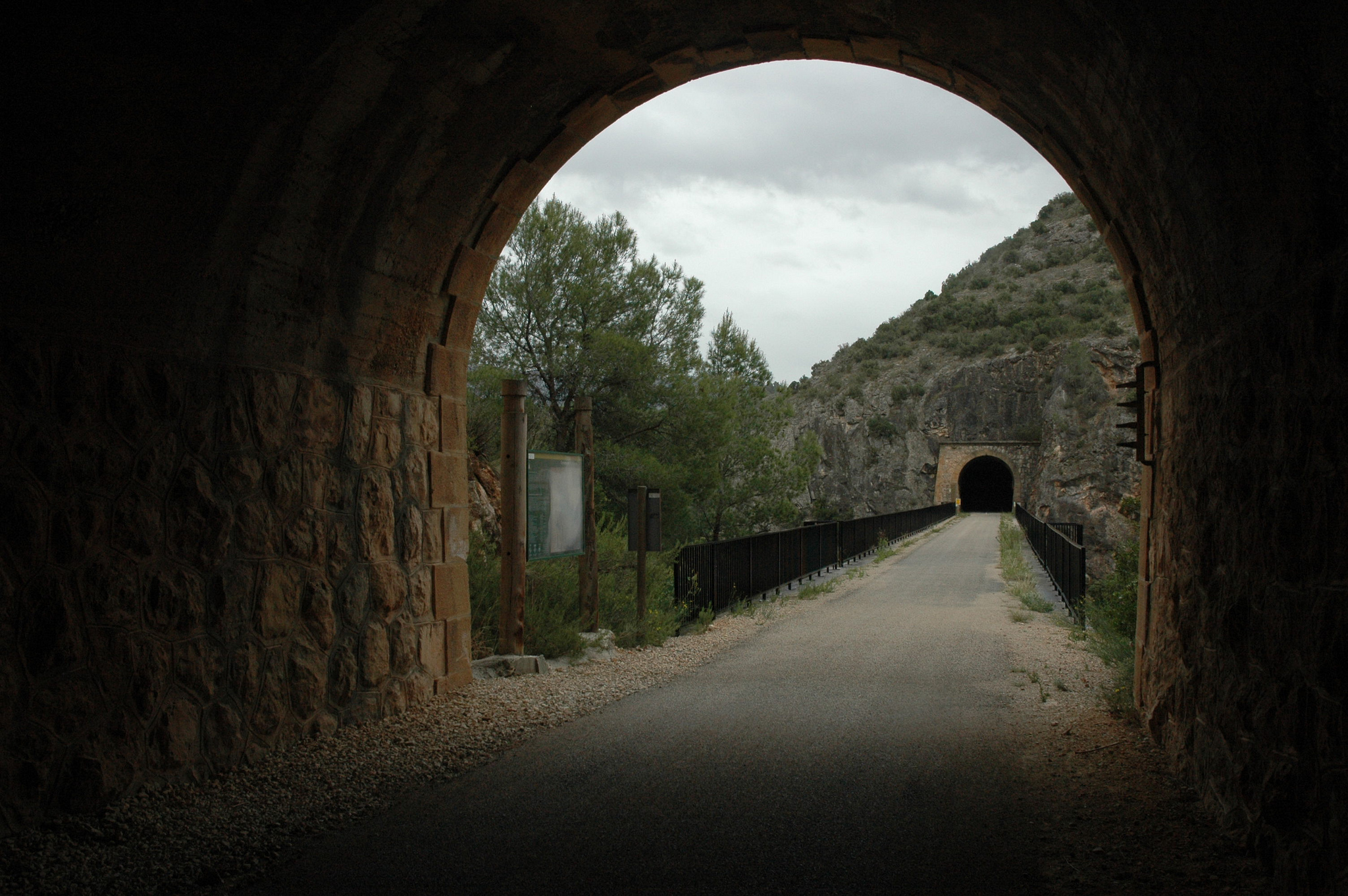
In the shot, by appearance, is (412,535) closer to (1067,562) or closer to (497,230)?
(497,230)

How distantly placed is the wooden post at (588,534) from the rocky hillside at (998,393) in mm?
19737

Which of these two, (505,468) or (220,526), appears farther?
(505,468)

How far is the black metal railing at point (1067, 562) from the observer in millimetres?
11172

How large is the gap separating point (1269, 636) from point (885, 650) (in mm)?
5639

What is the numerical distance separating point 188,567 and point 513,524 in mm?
3164

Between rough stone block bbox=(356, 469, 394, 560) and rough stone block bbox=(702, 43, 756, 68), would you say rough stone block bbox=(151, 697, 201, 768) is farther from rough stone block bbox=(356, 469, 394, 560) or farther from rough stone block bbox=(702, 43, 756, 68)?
rough stone block bbox=(702, 43, 756, 68)

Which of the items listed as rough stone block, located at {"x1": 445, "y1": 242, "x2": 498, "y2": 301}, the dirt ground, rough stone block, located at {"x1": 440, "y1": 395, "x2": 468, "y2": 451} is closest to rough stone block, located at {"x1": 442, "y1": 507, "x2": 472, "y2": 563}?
rough stone block, located at {"x1": 440, "y1": 395, "x2": 468, "y2": 451}

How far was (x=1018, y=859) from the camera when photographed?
367 cm

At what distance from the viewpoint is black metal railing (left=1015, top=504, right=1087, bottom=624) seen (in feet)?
36.7

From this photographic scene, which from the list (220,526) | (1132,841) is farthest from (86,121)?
(1132,841)

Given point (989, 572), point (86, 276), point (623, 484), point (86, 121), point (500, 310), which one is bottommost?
point (989, 572)

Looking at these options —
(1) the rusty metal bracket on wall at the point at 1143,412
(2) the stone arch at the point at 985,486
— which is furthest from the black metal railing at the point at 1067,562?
(2) the stone arch at the point at 985,486

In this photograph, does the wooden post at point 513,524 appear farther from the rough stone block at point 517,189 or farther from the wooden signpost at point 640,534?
the wooden signpost at point 640,534

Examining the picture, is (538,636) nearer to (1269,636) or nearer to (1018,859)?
(1018,859)
